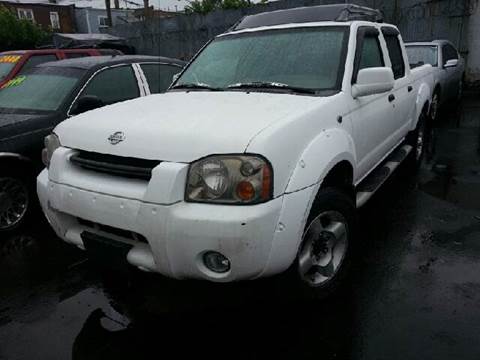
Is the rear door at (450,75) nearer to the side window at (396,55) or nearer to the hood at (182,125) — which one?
the side window at (396,55)

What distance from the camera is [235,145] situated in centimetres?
220

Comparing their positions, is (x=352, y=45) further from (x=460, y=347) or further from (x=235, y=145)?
(x=460, y=347)

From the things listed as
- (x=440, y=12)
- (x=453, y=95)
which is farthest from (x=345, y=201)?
Answer: (x=440, y=12)

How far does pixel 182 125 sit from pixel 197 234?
67cm

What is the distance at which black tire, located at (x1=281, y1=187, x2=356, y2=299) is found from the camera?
99.8 inches

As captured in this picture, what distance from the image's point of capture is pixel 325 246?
2824 mm

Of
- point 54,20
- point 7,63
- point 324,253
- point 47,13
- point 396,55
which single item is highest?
point 47,13

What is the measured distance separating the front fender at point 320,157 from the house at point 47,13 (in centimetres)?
3865

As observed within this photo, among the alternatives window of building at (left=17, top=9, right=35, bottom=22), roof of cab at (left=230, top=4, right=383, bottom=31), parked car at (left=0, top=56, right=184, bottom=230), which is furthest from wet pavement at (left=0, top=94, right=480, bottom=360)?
window of building at (left=17, top=9, right=35, bottom=22)

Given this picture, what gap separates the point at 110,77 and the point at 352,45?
3051 millimetres

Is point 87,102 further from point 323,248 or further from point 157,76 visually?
point 323,248

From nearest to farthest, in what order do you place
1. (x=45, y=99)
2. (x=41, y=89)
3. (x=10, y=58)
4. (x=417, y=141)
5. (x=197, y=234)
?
(x=197, y=234), (x=45, y=99), (x=41, y=89), (x=417, y=141), (x=10, y=58)

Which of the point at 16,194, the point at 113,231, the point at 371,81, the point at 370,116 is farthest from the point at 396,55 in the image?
the point at 16,194

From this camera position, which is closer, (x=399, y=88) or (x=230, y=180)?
(x=230, y=180)
